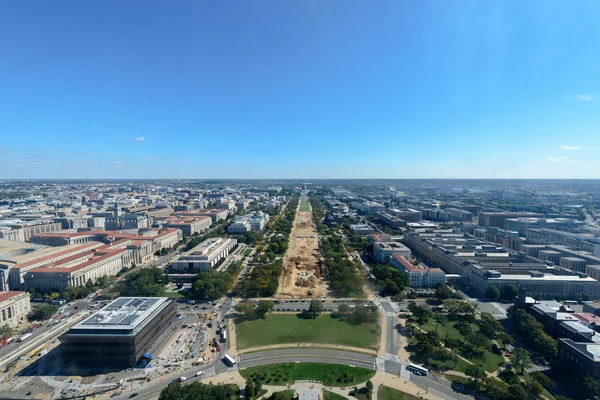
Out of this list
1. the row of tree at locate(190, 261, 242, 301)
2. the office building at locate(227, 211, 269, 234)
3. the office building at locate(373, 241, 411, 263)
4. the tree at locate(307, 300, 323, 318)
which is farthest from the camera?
the office building at locate(227, 211, 269, 234)

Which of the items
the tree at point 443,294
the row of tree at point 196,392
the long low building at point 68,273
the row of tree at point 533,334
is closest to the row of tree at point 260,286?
the row of tree at point 196,392

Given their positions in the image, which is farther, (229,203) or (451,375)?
(229,203)

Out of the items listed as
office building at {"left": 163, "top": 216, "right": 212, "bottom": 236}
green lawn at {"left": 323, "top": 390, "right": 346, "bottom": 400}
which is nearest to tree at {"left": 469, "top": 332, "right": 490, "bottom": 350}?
green lawn at {"left": 323, "top": 390, "right": 346, "bottom": 400}

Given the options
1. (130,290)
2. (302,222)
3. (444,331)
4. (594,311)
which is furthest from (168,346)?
(302,222)

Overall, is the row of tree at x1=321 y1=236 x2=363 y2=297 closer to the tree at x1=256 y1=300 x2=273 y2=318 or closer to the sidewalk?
the tree at x1=256 y1=300 x2=273 y2=318

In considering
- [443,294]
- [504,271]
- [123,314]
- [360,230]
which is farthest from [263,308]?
[360,230]

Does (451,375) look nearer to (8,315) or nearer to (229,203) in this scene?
(8,315)

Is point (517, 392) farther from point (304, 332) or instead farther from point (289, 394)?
point (304, 332)
